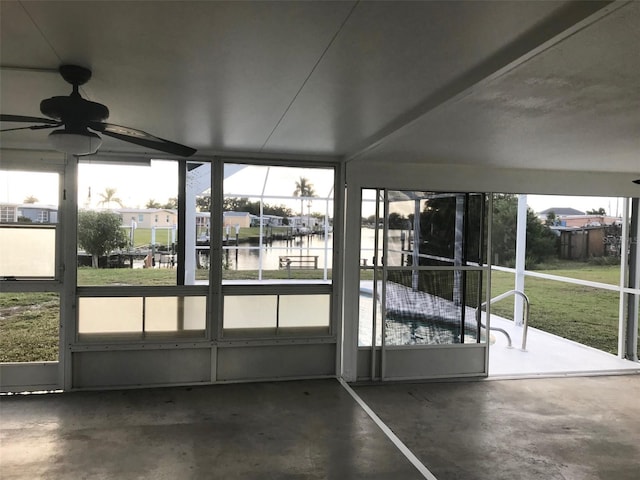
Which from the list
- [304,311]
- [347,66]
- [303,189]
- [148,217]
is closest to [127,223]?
Result: [148,217]

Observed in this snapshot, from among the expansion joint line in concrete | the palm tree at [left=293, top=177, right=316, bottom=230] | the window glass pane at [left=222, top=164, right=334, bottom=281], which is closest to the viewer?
the expansion joint line in concrete

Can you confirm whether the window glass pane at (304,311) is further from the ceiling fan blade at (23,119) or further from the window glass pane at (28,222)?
the ceiling fan blade at (23,119)

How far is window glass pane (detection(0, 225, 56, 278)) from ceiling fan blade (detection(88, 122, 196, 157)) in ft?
8.33

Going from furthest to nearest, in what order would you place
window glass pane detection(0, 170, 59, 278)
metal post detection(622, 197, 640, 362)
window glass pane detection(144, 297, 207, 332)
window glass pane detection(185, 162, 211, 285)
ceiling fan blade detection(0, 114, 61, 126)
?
metal post detection(622, 197, 640, 362), window glass pane detection(185, 162, 211, 285), window glass pane detection(144, 297, 207, 332), window glass pane detection(0, 170, 59, 278), ceiling fan blade detection(0, 114, 61, 126)

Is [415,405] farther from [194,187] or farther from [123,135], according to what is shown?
[123,135]

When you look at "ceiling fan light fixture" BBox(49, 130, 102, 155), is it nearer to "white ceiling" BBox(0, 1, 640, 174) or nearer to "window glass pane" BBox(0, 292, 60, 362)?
"white ceiling" BBox(0, 1, 640, 174)

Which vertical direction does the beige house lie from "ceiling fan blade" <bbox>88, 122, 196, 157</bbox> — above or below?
below

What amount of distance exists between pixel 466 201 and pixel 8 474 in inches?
183

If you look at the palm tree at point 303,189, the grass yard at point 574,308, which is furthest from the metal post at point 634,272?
the palm tree at point 303,189

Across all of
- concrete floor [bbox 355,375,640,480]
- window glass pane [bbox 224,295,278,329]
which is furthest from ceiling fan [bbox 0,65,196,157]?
concrete floor [bbox 355,375,640,480]

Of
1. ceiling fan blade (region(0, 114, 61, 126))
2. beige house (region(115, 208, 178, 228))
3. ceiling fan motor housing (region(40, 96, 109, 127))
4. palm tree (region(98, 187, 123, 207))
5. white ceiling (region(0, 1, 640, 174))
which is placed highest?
white ceiling (region(0, 1, 640, 174))

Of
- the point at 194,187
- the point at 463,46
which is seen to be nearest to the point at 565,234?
the point at 194,187

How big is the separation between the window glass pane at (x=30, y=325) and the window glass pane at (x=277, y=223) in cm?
171

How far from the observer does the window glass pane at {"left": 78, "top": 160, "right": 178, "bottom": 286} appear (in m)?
4.35
